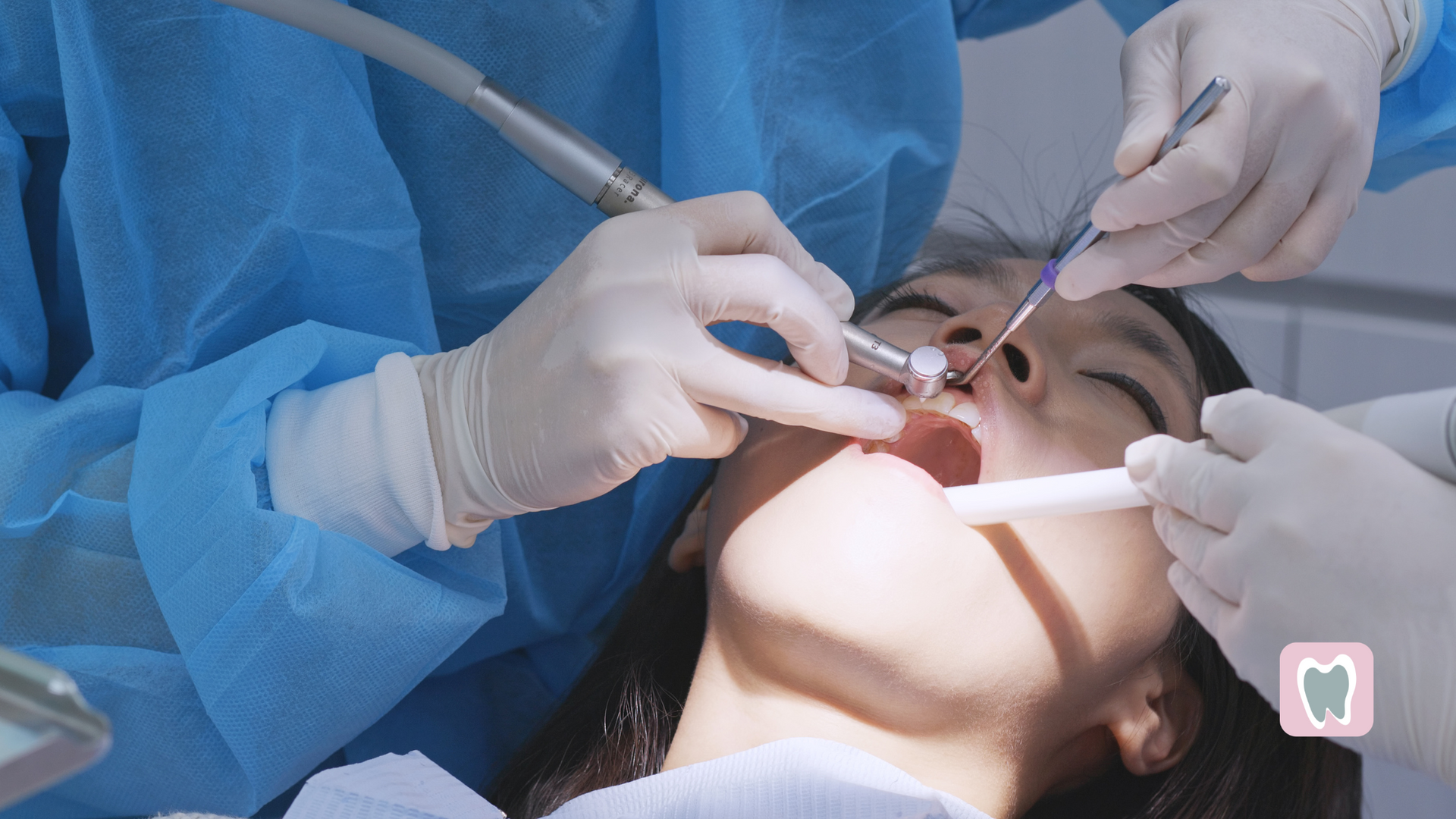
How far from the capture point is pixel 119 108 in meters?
1.19

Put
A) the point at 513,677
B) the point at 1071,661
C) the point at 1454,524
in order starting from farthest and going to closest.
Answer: the point at 513,677
the point at 1071,661
the point at 1454,524

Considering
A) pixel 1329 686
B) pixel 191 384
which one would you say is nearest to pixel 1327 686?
pixel 1329 686

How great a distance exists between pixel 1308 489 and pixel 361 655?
0.97 m

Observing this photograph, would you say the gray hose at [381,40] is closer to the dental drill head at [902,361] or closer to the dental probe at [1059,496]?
the dental drill head at [902,361]

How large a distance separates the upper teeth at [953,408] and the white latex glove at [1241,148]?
16cm

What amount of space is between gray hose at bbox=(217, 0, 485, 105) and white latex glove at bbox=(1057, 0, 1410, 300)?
70 centimetres

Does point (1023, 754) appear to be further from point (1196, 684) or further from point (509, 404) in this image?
point (509, 404)

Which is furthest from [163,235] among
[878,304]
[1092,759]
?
[1092,759]

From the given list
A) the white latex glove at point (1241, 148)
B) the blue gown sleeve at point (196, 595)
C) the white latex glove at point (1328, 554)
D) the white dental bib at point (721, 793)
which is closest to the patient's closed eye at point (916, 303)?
the white latex glove at point (1241, 148)

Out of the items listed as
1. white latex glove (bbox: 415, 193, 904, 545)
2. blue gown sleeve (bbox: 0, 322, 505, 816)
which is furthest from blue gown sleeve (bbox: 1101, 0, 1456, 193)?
blue gown sleeve (bbox: 0, 322, 505, 816)

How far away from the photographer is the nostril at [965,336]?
3.74ft

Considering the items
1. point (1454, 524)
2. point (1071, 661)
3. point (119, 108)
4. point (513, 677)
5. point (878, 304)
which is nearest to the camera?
point (1454, 524)

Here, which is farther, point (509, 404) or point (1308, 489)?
point (509, 404)

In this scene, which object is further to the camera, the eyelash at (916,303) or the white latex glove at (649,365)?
the eyelash at (916,303)
